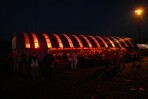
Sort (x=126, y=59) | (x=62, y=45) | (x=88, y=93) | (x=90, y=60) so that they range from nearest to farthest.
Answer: (x=88, y=93), (x=90, y=60), (x=126, y=59), (x=62, y=45)

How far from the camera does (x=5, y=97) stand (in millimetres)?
9164

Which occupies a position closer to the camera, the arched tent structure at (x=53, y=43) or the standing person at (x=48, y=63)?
the standing person at (x=48, y=63)

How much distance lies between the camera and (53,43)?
2892cm

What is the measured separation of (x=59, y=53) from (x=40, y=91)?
58.8 ft

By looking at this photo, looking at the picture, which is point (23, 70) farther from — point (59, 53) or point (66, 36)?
point (66, 36)

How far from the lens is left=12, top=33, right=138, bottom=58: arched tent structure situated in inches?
1042

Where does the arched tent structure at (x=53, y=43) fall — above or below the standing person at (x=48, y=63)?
above

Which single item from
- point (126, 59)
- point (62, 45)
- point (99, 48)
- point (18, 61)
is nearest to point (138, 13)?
point (99, 48)

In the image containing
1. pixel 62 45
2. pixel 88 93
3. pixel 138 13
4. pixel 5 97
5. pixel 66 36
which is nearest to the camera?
pixel 5 97

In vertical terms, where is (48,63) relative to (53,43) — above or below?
below

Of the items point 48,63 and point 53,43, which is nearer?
point 48,63

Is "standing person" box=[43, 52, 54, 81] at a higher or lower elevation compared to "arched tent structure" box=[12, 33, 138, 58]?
lower

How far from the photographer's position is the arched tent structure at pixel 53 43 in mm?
26469

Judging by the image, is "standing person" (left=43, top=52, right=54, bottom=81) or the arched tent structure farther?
the arched tent structure
